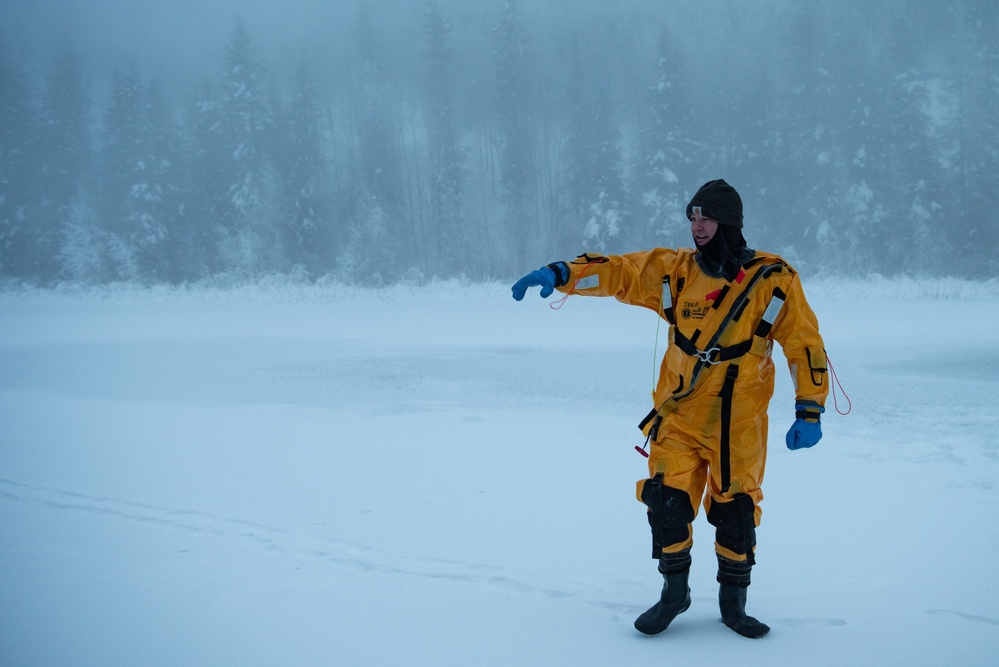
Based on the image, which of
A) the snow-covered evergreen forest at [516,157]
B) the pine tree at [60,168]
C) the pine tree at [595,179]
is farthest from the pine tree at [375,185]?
the pine tree at [60,168]

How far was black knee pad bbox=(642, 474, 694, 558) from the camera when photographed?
3072 mm

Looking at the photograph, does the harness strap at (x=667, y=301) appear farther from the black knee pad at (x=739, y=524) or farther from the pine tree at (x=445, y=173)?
the pine tree at (x=445, y=173)

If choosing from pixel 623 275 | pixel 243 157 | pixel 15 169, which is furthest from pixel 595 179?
pixel 623 275

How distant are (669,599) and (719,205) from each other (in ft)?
5.28

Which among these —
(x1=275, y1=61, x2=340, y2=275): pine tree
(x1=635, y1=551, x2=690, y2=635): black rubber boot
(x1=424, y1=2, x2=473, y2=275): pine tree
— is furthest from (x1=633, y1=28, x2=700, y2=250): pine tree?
(x1=635, y1=551, x2=690, y2=635): black rubber boot

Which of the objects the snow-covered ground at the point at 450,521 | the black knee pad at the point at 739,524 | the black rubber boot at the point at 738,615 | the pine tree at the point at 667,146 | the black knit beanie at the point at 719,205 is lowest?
the snow-covered ground at the point at 450,521

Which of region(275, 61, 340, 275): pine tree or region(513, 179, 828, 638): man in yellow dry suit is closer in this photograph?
region(513, 179, 828, 638): man in yellow dry suit

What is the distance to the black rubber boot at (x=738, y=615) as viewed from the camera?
3.02 metres

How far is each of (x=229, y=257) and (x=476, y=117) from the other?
1836 cm

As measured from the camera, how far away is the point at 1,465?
5.91m

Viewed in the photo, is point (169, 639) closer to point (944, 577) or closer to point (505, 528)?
point (505, 528)

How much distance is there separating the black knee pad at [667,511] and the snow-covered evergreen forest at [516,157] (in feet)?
99.5

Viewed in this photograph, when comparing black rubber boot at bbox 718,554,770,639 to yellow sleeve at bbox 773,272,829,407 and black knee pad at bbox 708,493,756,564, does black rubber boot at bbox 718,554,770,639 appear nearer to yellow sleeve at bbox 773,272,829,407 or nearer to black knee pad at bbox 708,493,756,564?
black knee pad at bbox 708,493,756,564

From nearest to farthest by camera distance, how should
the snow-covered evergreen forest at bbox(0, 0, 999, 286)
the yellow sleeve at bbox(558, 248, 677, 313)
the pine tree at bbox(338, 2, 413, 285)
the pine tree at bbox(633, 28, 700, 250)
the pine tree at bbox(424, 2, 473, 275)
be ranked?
1. the yellow sleeve at bbox(558, 248, 677, 313)
2. the pine tree at bbox(633, 28, 700, 250)
3. the snow-covered evergreen forest at bbox(0, 0, 999, 286)
4. the pine tree at bbox(424, 2, 473, 275)
5. the pine tree at bbox(338, 2, 413, 285)
